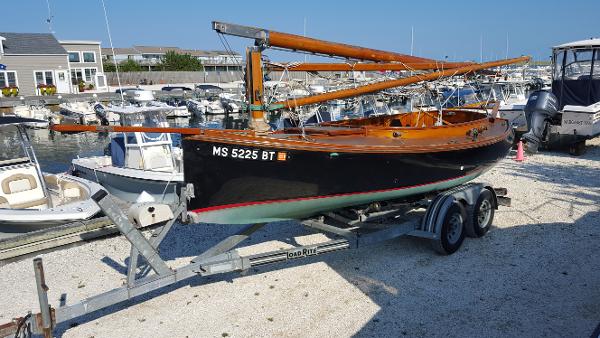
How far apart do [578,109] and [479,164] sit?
8.01 meters

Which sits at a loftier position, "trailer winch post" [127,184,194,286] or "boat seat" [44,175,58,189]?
"trailer winch post" [127,184,194,286]

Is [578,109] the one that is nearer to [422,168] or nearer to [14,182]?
[422,168]

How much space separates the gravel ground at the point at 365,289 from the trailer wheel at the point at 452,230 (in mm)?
168

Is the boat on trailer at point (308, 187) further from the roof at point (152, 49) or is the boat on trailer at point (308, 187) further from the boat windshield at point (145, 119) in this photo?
the roof at point (152, 49)

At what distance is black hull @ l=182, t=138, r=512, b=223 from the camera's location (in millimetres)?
5324

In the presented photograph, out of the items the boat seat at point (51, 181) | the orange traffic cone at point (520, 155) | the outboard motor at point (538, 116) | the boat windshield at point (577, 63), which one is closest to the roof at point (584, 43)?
the boat windshield at point (577, 63)

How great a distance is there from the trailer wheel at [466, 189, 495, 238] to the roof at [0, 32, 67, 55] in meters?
47.8

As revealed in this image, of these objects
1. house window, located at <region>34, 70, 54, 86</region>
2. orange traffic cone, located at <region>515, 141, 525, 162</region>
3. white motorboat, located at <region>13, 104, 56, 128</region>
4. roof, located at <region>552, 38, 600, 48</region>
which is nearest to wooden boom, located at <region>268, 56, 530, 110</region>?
orange traffic cone, located at <region>515, 141, 525, 162</region>

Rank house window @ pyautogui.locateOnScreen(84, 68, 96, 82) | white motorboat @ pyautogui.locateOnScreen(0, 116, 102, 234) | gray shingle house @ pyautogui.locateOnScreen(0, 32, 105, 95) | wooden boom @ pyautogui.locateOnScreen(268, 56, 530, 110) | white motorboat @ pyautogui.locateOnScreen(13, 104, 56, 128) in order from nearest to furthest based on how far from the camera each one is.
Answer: wooden boom @ pyautogui.locateOnScreen(268, 56, 530, 110)
white motorboat @ pyautogui.locateOnScreen(0, 116, 102, 234)
white motorboat @ pyautogui.locateOnScreen(13, 104, 56, 128)
gray shingle house @ pyautogui.locateOnScreen(0, 32, 105, 95)
house window @ pyautogui.locateOnScreen(84, 68, 96, 82)

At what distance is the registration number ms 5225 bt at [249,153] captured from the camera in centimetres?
527

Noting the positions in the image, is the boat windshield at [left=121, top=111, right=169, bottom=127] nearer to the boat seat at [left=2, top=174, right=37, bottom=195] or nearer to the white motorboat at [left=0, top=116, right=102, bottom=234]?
the white motorboat at [left=0, top=116, right=102, bottom=234]

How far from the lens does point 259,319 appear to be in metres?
5.14

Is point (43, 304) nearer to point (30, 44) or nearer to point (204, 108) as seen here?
point (204, 108)

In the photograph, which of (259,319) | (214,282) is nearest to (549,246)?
(259,319)
